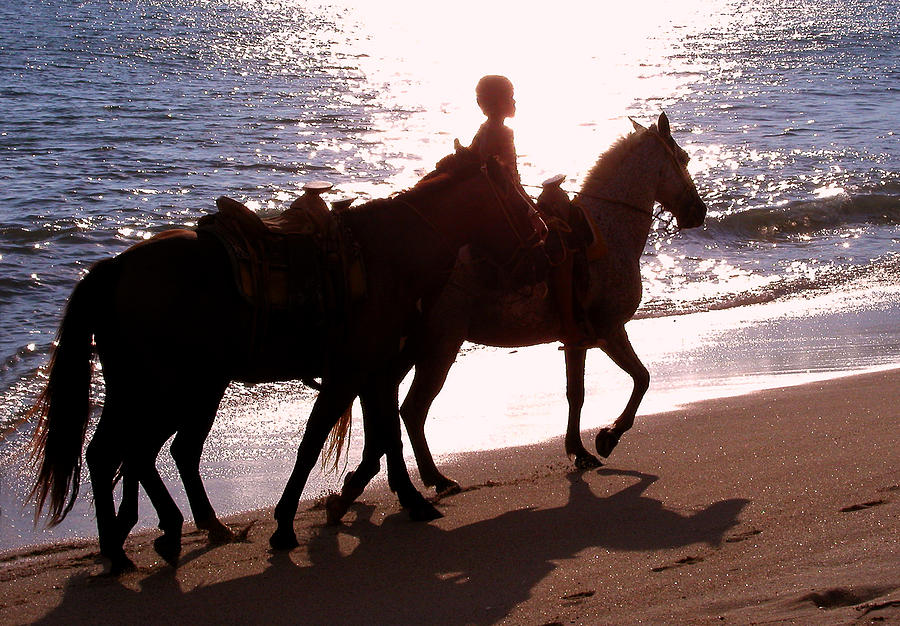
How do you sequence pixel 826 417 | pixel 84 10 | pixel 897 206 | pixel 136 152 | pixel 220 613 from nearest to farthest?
pixel 220 613 → pixel 826 417 → pixel 897 206 → pixel 136 152 → pixel 84 10

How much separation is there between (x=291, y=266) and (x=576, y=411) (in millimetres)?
2514

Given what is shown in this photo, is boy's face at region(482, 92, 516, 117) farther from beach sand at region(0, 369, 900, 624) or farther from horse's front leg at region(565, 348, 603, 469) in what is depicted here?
beach sand at region(0, 369, 900, 624)

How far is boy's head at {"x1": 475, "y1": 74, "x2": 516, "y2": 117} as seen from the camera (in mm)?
6645

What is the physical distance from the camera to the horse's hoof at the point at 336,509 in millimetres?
6164

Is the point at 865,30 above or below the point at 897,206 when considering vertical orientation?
above

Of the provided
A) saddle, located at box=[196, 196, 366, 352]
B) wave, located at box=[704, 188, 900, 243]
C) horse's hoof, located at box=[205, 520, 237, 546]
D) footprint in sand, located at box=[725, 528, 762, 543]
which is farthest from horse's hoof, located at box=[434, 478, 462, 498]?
wave, located at box=[704, 188, 900, 243]

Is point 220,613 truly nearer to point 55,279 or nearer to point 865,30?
point 55,279

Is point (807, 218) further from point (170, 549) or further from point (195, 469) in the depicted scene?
point (170, 549)

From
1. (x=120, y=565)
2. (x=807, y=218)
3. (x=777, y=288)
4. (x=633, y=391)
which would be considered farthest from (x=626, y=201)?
(x=807, y=218)

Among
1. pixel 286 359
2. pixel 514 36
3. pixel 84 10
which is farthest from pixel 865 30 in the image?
pixel 286 359

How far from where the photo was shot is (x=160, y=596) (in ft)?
16.5

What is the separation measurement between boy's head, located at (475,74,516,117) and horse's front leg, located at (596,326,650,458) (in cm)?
166

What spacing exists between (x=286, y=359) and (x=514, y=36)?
5209 cm

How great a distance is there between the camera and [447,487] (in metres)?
6.78
